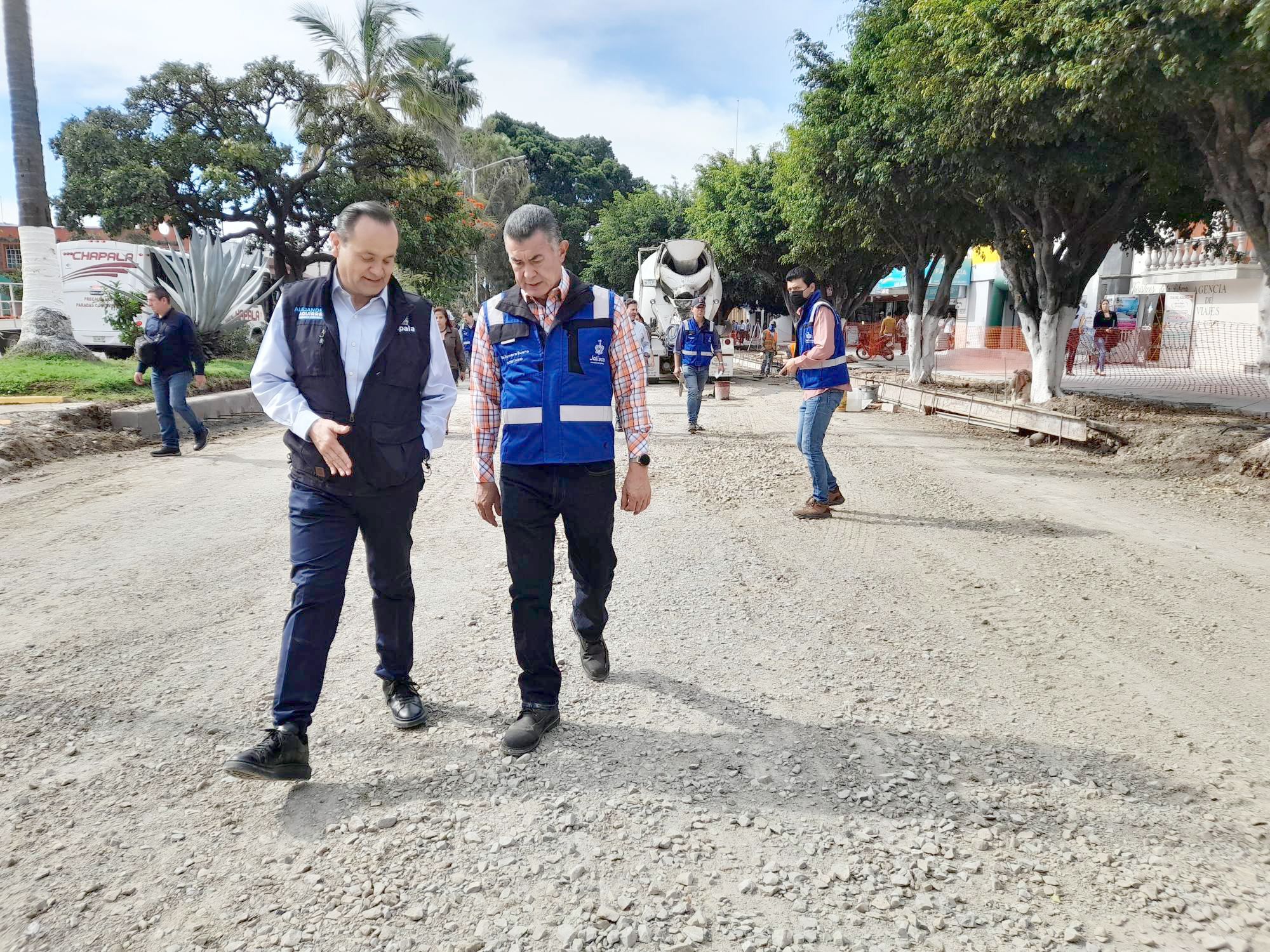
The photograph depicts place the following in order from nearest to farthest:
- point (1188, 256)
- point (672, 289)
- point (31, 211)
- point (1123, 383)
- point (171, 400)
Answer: point (171, 400) → point (31, 211) → point (672, 289) → point (1123, 383) → point (1188, 256)

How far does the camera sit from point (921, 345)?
20875mm

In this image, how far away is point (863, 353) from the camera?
3216 centimetres

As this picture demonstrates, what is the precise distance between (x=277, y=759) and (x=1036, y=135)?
10172 mm

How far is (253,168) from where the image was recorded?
19.2m

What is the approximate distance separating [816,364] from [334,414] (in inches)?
168

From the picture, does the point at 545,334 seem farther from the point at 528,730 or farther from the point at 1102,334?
the point at 1102,334

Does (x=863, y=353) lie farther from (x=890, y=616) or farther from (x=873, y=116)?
(x=890, y=616)

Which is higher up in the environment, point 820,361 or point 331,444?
point 820,361

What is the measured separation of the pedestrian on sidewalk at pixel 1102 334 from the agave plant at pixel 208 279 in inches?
867

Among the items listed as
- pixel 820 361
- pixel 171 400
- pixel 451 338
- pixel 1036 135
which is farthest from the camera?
pixel 451 338

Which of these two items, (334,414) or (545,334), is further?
(545,334)

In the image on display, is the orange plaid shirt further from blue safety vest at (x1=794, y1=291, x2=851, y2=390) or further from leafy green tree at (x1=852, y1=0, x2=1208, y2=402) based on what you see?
leafy green tree at (x1=852, y1=0, x2=1208, y2=402)

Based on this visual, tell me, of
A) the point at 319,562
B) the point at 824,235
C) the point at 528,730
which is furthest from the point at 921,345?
the point at 319,562

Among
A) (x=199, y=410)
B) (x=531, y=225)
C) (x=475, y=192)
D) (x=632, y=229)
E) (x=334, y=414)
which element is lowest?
(x=199, y=410)
